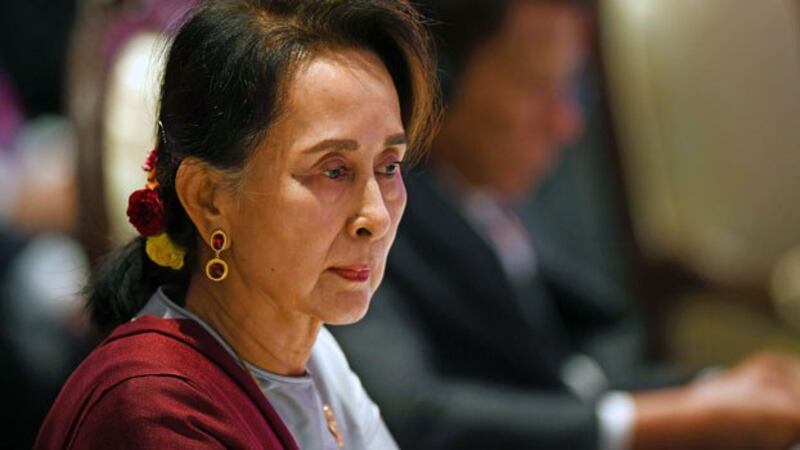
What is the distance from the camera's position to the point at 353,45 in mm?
813

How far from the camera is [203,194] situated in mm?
820

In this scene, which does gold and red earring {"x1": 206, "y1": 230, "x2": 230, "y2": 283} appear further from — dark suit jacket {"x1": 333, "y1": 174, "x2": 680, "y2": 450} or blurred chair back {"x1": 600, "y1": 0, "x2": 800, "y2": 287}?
blurred chair back {"x1": 600, "y1": 0, "x2": 800, "y2": 287}

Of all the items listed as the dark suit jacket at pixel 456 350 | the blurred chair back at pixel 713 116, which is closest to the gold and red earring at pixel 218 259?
the dark suit jacket at pixel 456 350

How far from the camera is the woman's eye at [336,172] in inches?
31.4

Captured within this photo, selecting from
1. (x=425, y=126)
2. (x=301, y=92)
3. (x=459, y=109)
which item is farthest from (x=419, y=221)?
(x=301, y=92)

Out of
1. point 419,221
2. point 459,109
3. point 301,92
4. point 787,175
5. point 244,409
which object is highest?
point 787,175

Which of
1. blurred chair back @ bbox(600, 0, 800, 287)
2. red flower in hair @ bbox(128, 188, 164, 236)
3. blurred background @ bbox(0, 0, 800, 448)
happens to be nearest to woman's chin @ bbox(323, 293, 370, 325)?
red flower in hair @ bbox(128, 188, 164, 236)

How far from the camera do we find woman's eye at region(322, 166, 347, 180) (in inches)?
31.4

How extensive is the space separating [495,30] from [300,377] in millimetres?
901

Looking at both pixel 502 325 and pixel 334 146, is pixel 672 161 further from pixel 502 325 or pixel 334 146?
pixel 334 146

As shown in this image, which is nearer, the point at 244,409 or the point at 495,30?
the point at 244,409

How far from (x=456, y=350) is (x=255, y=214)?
843mm

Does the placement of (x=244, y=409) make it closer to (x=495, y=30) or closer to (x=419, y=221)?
(x=419, y=221)

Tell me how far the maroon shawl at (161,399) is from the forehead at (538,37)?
951 mm
